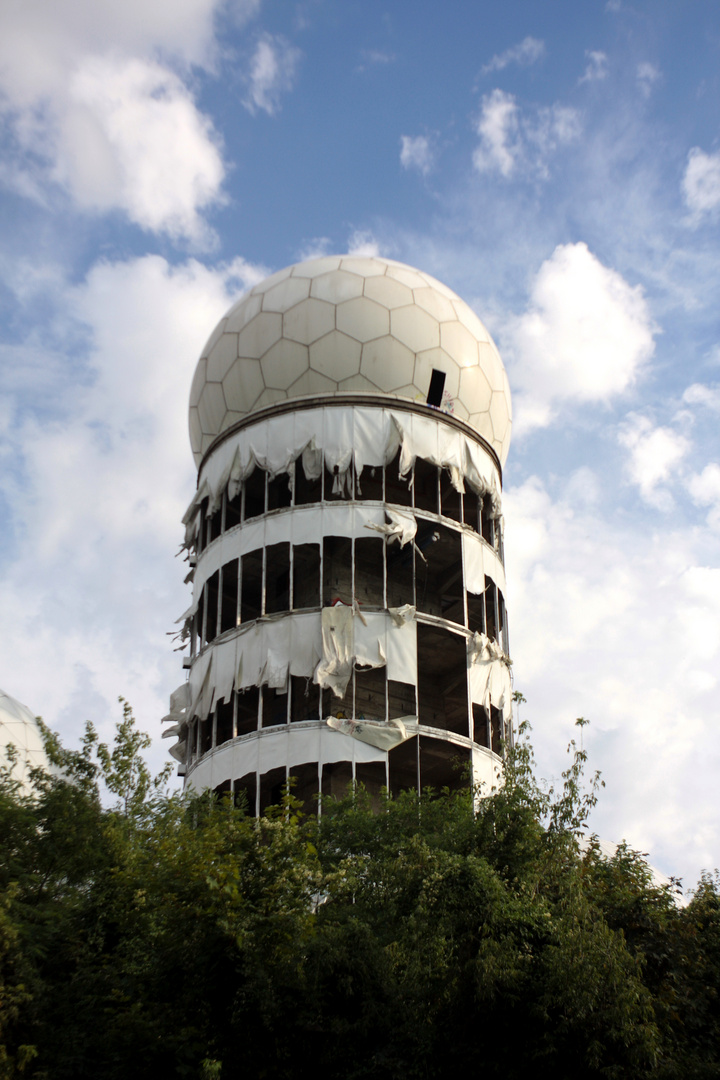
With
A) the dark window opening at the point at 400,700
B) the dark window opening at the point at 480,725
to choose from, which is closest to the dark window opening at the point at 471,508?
the dark window opening at the point at 480,725

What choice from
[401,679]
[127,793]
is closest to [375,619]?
[401,679]

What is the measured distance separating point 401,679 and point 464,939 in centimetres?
1461

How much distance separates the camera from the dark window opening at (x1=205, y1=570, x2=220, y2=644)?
35000 millimetres

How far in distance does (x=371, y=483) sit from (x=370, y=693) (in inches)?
248

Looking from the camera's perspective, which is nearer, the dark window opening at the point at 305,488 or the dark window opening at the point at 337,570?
the dark window opening at the point at 337,570

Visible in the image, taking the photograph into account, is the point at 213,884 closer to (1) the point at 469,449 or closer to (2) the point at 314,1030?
(2) the point at 314,1030

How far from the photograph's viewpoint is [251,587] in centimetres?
3588

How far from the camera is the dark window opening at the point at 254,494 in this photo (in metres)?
35.9

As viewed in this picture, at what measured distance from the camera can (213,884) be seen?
56.5ft

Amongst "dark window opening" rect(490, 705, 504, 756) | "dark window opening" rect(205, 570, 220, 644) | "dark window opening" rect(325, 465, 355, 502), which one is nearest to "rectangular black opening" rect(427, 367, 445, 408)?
"dark window opening" rect(325, 465, 355, 502)

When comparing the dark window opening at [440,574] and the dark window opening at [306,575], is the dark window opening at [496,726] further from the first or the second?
the dark window opening at [306,575]

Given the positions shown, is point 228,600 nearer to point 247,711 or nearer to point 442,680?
point 247,711

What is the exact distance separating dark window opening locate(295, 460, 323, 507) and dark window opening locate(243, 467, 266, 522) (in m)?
1.03

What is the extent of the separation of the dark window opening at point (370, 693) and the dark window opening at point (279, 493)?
601 centimetres
